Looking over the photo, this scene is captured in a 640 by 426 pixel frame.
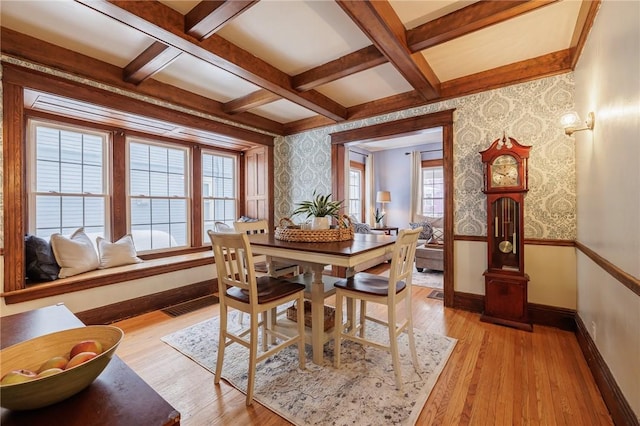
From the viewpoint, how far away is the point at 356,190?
7465 millimetres

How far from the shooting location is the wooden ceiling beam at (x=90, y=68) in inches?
90.6

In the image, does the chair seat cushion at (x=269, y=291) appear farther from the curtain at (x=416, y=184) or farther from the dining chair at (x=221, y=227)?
the curtain at (x=416, y=184)

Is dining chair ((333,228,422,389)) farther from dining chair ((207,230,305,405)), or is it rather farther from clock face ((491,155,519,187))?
clock face ((491,155,519,187))

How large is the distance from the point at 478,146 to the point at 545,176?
683mm

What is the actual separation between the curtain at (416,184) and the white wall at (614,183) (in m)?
4.68

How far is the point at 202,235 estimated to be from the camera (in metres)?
4.40

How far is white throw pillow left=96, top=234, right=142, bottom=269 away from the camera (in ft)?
10.4

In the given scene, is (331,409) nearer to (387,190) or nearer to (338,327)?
(338,327)

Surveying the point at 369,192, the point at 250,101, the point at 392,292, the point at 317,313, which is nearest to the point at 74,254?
the point at 250,101

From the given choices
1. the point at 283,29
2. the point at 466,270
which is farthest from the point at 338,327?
the point at 283,29

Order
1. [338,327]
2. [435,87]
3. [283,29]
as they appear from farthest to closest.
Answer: [435,87] → [283,29] → [338,327]

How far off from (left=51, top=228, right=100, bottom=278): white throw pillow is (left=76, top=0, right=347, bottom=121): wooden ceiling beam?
2.22 meters

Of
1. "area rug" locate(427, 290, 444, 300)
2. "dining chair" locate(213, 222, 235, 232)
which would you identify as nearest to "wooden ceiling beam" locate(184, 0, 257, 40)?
"dining chair" locate(213, 222, 235, 232)

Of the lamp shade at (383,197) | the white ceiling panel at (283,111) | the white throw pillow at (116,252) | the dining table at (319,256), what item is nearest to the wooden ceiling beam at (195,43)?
the white ceiling panel at (283,111)
